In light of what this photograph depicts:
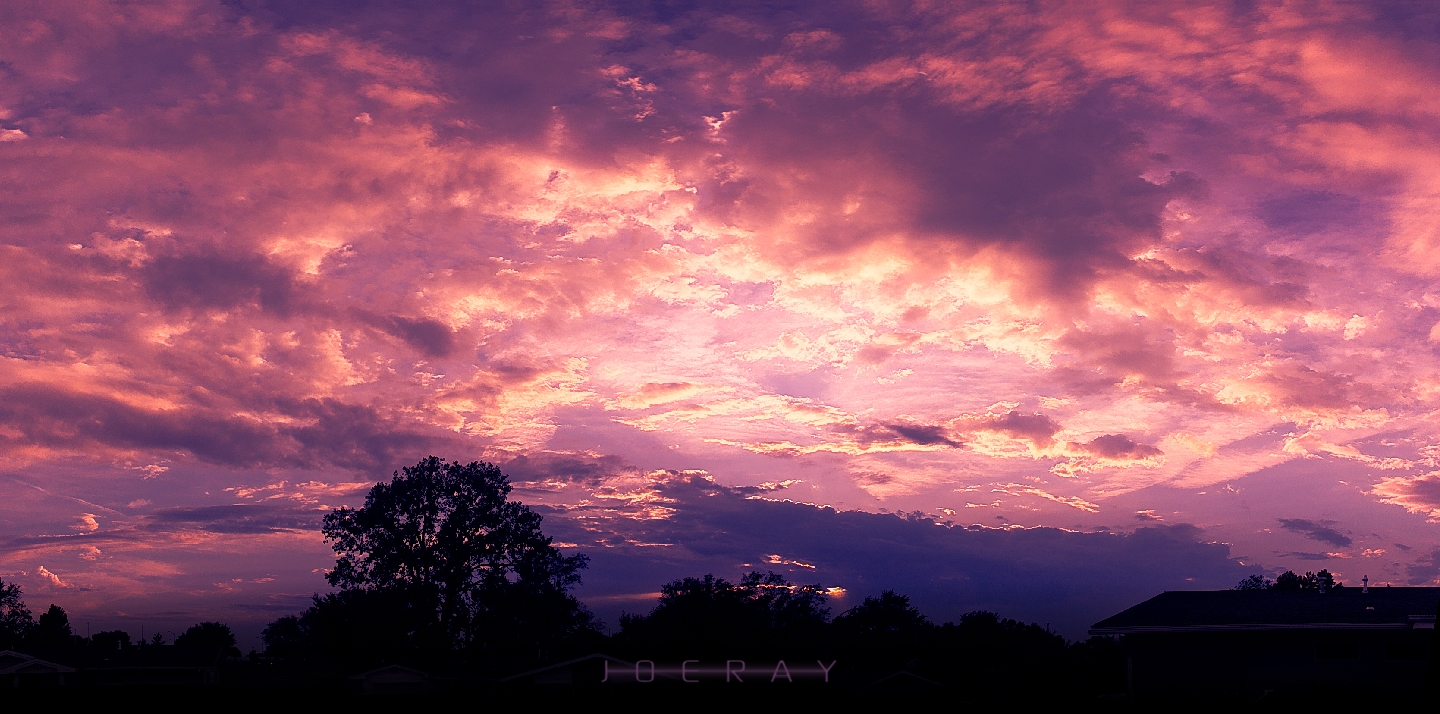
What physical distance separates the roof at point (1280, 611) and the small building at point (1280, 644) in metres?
0.03

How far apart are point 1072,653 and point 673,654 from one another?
22.8 metres

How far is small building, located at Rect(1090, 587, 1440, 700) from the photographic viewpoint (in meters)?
32.5

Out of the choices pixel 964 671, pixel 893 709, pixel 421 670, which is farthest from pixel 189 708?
pixel 964 671

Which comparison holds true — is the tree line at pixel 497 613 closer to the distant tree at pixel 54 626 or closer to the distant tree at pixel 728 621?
the distant tree at pixel 728 621

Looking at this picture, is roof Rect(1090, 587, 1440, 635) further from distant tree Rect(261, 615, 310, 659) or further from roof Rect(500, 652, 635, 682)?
distant tree Rect(261, 615, 310, 659)

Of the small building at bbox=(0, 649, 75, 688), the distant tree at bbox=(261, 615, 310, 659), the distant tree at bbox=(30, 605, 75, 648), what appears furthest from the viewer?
the distant tree at bbox=(30, 605, 75, 648)

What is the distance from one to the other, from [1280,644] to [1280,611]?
1232mm

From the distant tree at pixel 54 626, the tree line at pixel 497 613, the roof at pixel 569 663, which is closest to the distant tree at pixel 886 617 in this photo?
the tree line at pixel 497 613

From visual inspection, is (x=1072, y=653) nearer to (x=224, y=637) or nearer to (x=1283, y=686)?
(x=1283, y=686)

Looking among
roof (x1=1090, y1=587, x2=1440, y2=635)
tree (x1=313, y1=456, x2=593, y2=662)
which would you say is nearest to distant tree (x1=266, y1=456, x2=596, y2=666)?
tree (x1=313, y1=456, x2=593, y2=662)

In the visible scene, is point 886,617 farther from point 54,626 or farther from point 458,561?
point 54,626

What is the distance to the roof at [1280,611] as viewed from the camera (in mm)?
32531

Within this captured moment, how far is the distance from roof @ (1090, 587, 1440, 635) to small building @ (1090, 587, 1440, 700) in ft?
0.11

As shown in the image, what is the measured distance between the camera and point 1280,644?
33.9m
